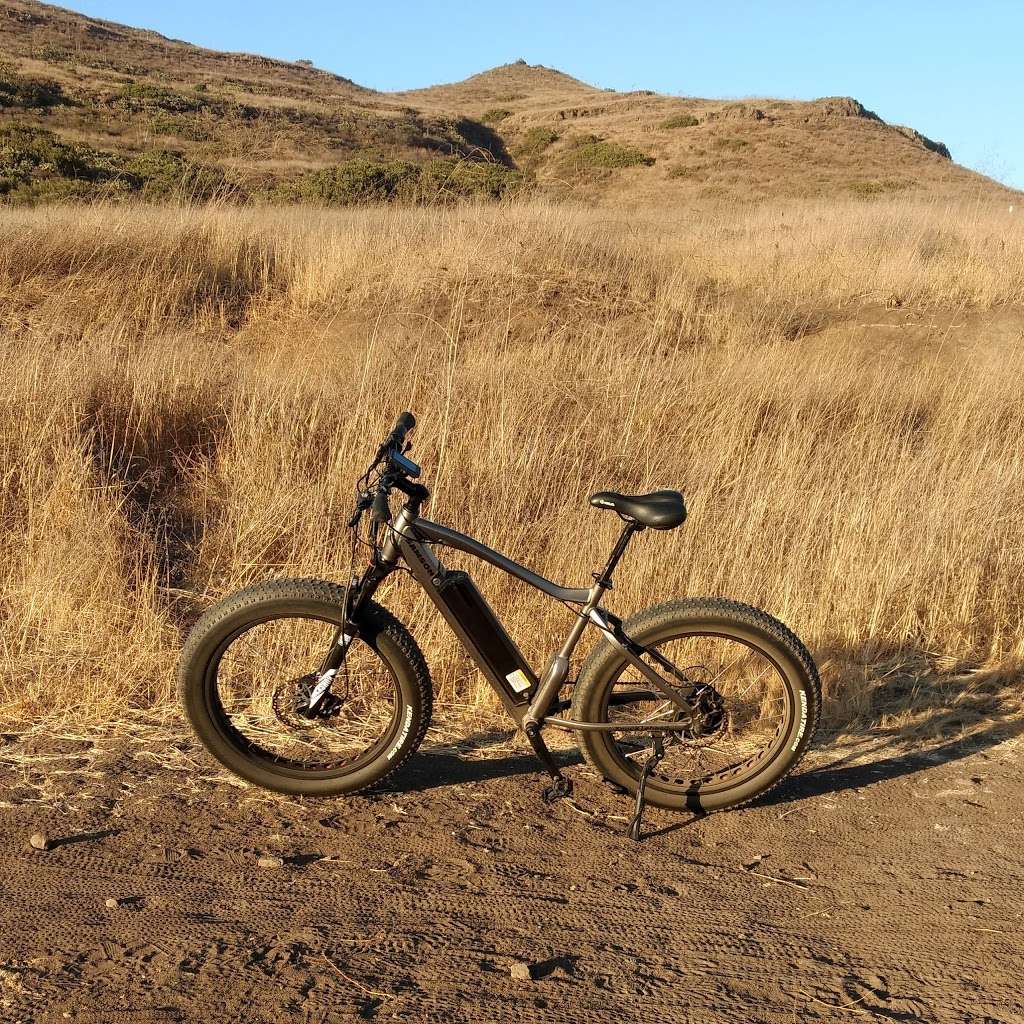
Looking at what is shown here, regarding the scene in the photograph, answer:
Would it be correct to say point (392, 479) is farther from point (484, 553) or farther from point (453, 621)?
point (453, 621)

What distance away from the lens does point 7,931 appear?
276cm

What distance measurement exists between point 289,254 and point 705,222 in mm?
7739

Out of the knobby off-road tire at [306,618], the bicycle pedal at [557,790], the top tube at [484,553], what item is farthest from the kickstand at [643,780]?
the knobby off-road tire at [306,618]

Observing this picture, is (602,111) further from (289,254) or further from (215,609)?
(215,609)

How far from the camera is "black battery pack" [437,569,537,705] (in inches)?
138

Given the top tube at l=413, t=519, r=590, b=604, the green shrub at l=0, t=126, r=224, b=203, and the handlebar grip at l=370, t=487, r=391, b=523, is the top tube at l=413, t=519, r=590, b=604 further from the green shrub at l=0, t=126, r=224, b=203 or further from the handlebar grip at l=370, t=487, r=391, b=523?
the green shrub at l=0, t=126, r=224, b=203

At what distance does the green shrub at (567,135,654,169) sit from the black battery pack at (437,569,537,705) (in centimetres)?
3332

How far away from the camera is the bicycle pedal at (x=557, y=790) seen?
3596 mm

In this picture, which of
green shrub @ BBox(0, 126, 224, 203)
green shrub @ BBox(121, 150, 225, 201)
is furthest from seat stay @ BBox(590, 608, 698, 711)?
green shrub @ BBox(121, 150, 225, 201)

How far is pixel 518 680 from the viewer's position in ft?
11.8

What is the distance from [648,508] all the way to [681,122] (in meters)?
42.4

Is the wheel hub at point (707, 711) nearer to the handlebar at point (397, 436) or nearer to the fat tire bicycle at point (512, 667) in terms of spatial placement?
the fat tire bicycle at point (512, 667)

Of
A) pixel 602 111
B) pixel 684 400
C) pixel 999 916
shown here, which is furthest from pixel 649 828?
pixel 602 111

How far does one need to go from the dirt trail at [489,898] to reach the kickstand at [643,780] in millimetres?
59
